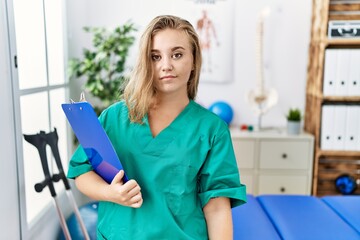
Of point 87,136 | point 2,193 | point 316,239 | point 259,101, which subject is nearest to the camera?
point 87,136

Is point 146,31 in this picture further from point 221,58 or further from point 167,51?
point 221,58

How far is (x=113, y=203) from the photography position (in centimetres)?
80

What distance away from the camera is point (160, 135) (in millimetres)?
792

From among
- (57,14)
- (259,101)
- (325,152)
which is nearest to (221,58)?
(259,101)

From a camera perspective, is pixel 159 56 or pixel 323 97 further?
pixel 323 97

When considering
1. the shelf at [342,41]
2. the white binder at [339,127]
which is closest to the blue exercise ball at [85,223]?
the white binder at [339,127]

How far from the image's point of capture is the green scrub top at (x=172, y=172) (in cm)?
77

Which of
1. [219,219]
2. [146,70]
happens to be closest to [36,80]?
[146,70]

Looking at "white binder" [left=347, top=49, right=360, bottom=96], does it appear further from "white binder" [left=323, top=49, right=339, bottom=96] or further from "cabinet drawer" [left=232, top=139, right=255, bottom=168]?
"cabinet drawer" [left=232, top=139, right=255, bottom=168]

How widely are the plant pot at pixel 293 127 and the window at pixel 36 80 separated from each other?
1.49 m

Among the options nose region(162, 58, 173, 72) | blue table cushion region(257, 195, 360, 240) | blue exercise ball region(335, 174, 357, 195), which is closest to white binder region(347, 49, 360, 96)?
blue exercise ball region(335, 174, 357, 195)

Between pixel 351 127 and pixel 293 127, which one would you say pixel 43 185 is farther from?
pixel 351 127

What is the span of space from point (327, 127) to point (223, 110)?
2.32ft

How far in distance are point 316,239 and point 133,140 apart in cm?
74
